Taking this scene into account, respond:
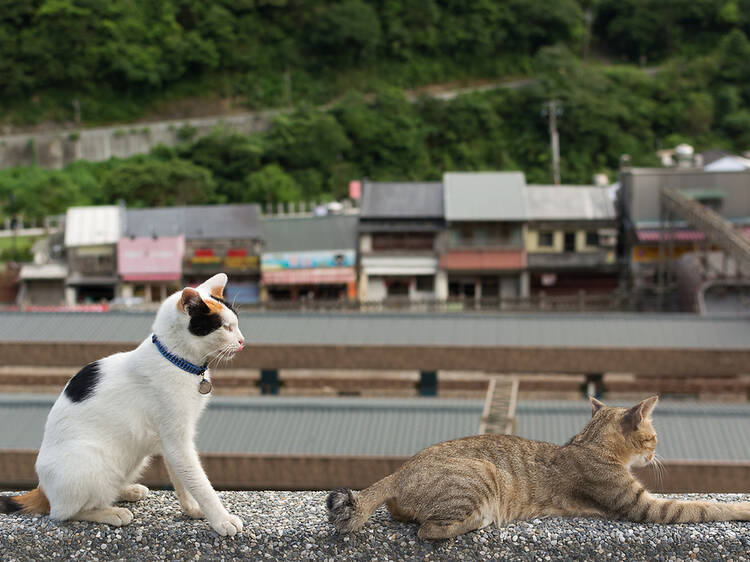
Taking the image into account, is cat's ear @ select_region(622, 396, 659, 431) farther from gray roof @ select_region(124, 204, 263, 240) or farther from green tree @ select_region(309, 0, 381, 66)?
green tree @ select_region(309, 0, 381, 66)

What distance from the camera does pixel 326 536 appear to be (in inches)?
274

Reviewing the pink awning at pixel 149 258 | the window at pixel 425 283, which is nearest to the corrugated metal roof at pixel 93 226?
the pink awning at pixel 149 258

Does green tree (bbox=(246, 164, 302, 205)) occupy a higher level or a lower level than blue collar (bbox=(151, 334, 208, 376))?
lower

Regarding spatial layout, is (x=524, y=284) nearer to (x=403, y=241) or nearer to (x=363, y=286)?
(x=403, y=241)

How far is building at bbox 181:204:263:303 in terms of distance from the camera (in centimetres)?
4567

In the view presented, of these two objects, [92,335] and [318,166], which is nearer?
[92,335]

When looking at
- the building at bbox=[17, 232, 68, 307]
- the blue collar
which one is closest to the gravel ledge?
the blue collar

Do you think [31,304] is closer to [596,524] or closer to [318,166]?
[318,166]

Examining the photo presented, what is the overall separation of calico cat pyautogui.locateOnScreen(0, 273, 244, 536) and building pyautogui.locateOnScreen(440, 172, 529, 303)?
38.1 m

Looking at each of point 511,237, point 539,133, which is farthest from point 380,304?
point 539,133

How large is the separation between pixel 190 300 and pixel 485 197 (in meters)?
40.7

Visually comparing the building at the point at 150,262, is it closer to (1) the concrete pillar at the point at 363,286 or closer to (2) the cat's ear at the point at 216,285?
(1) the concrete pillar at the point at 363,286

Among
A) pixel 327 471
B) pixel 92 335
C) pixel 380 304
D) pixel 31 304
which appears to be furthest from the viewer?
pixel 31 304

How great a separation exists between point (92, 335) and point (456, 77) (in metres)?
52.5
